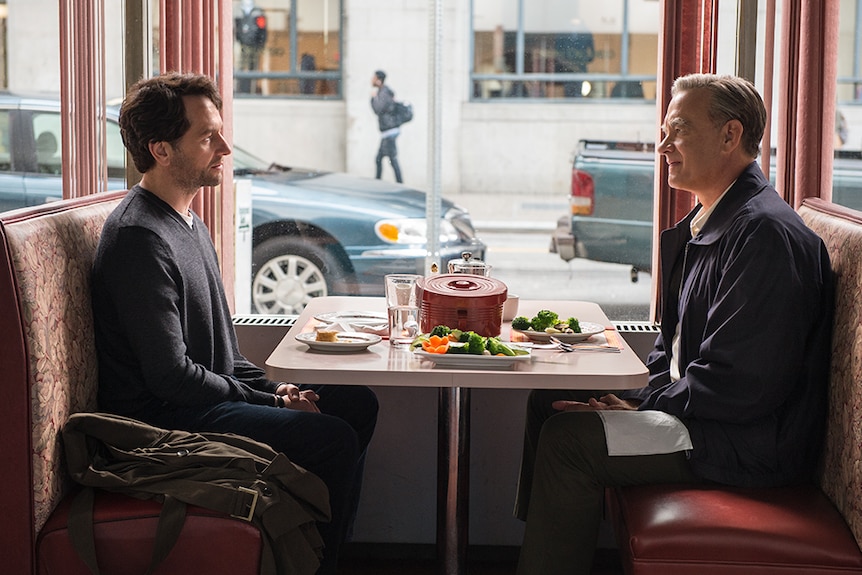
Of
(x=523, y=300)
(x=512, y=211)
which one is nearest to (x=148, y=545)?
(x=523, y=300)

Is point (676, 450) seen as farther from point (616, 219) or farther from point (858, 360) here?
point (616, 219)

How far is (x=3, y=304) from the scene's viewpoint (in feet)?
6.99

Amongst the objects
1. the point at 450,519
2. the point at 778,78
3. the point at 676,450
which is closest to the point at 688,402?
the point at 676,450

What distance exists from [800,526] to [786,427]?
9.3 inches

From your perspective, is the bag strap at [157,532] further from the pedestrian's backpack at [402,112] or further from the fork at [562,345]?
the pedestrian's backpack at [402,112]

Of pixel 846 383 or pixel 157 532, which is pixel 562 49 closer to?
pixel 846 383

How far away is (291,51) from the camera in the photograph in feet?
17.5

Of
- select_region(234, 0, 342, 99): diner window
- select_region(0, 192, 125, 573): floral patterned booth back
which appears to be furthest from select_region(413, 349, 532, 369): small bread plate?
select_region(234, 0, 342, 99): diner window

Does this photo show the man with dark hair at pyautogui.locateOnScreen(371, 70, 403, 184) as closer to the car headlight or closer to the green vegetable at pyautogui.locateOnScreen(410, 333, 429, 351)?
the car headlight

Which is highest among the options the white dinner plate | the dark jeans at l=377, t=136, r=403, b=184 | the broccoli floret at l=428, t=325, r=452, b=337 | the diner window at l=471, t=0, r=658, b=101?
the diner window at l=471, t=0, r=658, b=101

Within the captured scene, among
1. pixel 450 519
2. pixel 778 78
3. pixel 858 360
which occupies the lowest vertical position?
pixel 450 519

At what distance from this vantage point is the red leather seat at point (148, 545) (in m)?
2.20

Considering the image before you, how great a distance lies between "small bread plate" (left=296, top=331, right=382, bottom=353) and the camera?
7.95ft

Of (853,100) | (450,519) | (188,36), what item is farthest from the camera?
(853,100)
